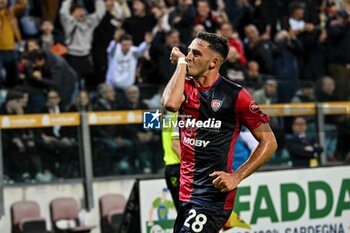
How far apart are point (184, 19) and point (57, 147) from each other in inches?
162

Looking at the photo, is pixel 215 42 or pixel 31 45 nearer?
pixel 215 42

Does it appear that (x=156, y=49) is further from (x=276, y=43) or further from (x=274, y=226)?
(x=274, y=226)

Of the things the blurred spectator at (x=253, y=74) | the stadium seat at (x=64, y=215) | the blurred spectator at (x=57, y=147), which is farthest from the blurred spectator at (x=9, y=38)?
the blurred spectator at (x=253, y=74)

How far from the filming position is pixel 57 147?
1354 centimetres

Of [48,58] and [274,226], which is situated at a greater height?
[48,58]

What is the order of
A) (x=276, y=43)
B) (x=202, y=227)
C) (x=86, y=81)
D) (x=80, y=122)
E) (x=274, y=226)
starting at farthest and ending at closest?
(x=276, y=43), (x=86, y=81), (x=80, y=122), (x=274, y=226), (x=202, y=227)

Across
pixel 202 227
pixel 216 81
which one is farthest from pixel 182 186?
pixel 216 81

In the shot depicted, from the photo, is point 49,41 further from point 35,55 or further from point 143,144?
point 143,144

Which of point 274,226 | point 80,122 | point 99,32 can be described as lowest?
point 274,226

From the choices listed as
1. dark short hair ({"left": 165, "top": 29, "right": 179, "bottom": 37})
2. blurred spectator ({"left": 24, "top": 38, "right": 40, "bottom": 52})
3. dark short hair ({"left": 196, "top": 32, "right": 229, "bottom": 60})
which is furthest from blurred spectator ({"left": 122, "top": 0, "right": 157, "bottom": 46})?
dark short hair ({"left": 196, "top": 32, "right": 229, "bottom": 60})

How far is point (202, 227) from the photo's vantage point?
736 centimetres

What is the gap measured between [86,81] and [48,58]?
1.18m

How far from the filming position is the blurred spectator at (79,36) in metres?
15.5

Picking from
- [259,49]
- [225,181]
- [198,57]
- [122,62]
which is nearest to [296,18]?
[259,49]
